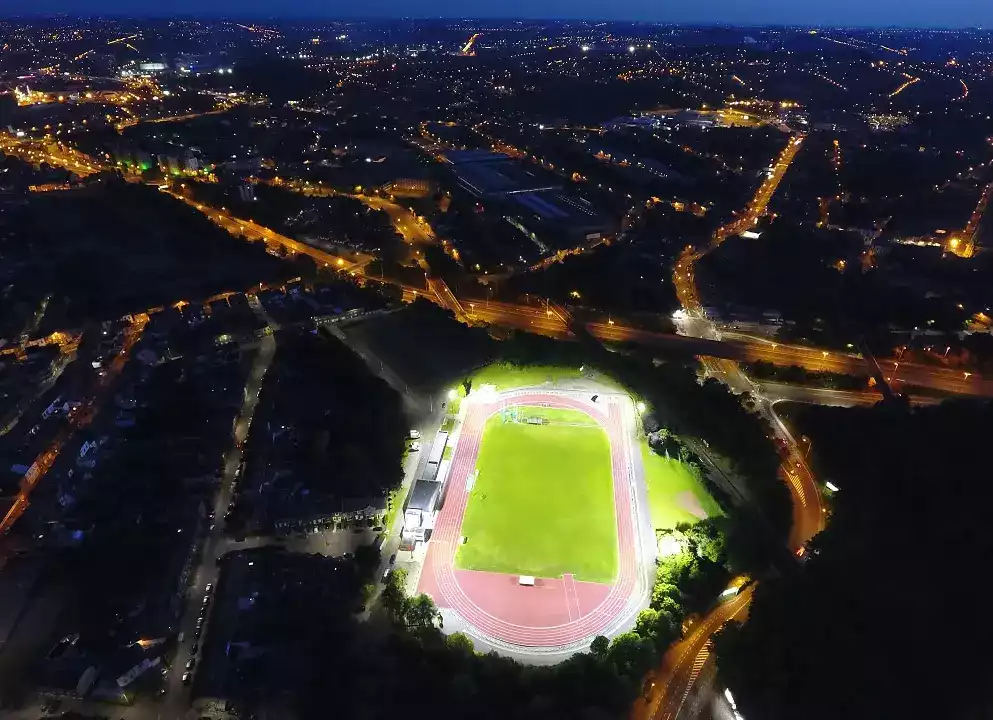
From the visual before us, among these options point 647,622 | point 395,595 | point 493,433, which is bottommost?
point 493,433

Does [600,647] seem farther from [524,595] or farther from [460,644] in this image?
[460,644]

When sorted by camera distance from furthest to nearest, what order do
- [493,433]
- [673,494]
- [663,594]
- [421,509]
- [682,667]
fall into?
[493,433], [673,494], [421,509], [663,594], [682,667]

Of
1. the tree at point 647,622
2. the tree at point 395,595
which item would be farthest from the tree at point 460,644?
the tree at point 647,622

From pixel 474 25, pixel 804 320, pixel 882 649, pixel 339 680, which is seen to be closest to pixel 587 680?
pixel 339 680

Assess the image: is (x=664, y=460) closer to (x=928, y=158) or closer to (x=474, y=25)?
(x=928, y=158)

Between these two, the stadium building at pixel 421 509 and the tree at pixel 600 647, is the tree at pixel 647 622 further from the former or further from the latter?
the stadium building at pixel 421 509

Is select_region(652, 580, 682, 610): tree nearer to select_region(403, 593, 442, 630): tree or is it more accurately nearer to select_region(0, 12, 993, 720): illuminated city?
select_region(0, 12, 993, 720): illuminated city

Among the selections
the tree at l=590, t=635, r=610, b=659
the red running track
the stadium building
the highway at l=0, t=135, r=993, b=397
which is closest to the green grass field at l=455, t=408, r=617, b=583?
the red running track

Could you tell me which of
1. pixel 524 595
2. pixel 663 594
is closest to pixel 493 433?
pixel 524 595
